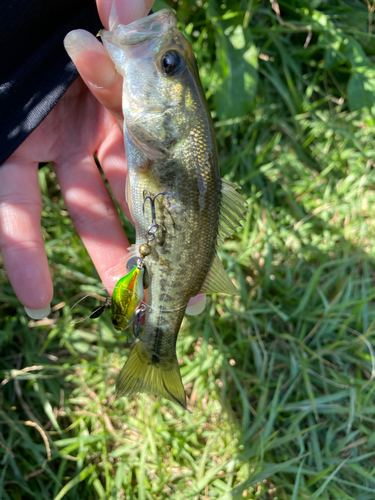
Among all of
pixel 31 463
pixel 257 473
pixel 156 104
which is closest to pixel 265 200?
pixel 156 104

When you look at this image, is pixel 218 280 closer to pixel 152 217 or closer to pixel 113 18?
pixel 152 217

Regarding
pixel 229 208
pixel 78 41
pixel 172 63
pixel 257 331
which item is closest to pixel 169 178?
pixel 229 208

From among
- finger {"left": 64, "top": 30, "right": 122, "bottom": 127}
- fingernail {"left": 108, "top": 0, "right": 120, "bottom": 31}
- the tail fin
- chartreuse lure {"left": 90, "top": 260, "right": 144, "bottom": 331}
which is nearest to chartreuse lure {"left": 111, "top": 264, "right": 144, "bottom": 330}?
chartreuse lure {"left": 90, "top": 260, "right": 144, "bottom": 331}

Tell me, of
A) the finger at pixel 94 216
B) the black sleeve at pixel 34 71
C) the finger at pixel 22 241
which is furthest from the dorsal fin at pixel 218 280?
the black sleeve at pixel 34 71

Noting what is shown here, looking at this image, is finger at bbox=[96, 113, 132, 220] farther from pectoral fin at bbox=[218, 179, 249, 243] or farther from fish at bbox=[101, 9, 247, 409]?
pectoral fin at bbox=[218, 179, 249, 243]

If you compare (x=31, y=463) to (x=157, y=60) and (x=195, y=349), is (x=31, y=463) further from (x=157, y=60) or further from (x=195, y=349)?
(x=157, y=60)

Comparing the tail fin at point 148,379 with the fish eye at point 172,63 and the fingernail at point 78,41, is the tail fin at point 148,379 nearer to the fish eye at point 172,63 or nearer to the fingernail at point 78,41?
the fish eye at point 172,63
